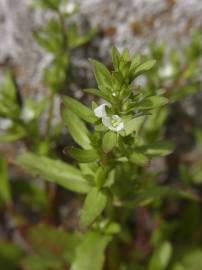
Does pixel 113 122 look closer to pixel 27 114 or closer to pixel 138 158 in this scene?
pixel 138 158

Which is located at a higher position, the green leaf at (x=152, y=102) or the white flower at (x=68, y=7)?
the white flower at (x=68, y=7)

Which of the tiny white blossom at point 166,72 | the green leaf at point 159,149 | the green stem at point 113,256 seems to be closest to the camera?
the green leaf at point 159,149

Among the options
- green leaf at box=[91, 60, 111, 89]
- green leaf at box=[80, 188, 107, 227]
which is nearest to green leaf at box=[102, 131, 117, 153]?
green leaf at box=[91, 60, 111, 89]

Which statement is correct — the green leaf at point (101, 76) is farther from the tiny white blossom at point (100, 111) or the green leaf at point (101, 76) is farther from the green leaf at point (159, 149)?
the green leaf at point (159, 149)

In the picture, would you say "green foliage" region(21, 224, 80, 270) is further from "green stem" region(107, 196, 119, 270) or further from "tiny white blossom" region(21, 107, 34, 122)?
"tiny white blossom" region(21, 107, 34, 122)

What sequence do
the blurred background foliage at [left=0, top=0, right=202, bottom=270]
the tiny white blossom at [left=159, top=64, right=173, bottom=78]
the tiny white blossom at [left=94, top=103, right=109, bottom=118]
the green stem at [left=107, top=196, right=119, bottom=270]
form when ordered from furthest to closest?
the tiny white blossom at [left=159, top=64, right=173, bottom=78], the blurred background foliage at [left=0, top=0, right=202, bottom=270], the green stem at [left=107, top=196, right=119, bottom=270], the tiny white blossom at [left=94, top=103, right=109, bottom=118]

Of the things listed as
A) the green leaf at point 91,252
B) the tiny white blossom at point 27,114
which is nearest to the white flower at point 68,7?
the tiny white blossom at point 27,114
